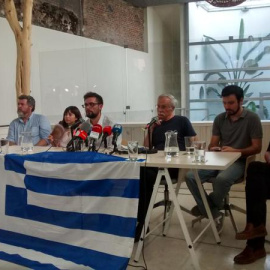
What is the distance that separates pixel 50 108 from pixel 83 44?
1.50 metres

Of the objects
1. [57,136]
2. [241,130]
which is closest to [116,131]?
[57,136]

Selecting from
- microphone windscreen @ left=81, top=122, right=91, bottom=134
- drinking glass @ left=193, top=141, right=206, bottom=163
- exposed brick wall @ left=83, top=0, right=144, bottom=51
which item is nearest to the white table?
drinking glass @ left=193, top=141, right=206, bottom=163

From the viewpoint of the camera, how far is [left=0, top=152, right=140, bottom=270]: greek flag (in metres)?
2.12

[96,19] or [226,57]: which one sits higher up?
[96,19]

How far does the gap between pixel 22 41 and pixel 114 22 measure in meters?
3.82

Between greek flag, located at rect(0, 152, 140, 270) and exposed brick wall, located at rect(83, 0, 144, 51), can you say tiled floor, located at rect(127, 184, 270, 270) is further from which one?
exposed brick wall, located at rect(83, 0, 144, 51)

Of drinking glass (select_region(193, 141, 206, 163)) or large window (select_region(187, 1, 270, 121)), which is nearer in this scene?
drinking glass (select_region(193, 141, 206, 163))

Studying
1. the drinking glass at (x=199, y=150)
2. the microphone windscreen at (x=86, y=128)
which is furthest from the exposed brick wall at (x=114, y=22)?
the drinking glass at (x=199, y=150)

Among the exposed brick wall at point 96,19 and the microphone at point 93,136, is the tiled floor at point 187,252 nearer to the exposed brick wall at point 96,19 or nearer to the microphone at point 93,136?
the microphone at point 93,136

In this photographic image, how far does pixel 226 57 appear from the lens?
269 inches

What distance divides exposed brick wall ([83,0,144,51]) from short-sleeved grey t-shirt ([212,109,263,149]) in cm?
431

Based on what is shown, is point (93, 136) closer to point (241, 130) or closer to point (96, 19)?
point (241, 130)

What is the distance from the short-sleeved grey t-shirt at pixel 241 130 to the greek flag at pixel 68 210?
119 cm

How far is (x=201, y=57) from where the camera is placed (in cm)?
738
